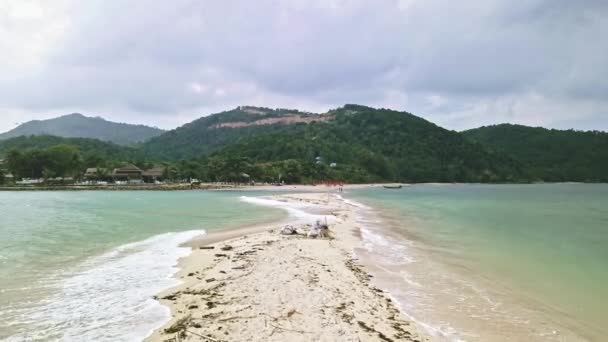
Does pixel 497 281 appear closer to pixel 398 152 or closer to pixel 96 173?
pixel 96 173

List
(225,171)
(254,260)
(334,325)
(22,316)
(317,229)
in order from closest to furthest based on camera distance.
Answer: (334,325) → (22,316) → (254,260) → (317,229) → (225,171)

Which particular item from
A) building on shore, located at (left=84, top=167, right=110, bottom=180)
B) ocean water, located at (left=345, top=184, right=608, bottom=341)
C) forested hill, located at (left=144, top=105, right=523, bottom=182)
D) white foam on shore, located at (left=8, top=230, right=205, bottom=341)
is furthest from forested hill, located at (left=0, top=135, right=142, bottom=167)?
ocean water, located at (left=345, top=184, right=608, bottom=341)

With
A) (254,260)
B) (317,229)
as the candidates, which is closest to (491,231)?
(317,229)

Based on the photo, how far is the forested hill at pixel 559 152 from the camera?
163 meters

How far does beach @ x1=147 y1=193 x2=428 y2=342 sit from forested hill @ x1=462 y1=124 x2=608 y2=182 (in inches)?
7129

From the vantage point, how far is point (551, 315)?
338 inches

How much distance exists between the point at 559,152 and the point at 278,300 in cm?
20469

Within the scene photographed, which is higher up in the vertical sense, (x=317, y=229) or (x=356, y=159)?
(x=356, y=159)

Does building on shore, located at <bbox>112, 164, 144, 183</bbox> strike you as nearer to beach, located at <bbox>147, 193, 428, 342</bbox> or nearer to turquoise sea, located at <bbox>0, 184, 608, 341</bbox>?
turquoise sea, located at <bbox>0, 184, 608, 341</bbox>

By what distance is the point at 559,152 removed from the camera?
175 m

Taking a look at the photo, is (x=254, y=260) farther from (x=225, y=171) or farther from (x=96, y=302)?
(x=225, y=171)

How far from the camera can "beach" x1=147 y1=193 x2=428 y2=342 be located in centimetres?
641

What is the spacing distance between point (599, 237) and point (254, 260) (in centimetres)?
2020

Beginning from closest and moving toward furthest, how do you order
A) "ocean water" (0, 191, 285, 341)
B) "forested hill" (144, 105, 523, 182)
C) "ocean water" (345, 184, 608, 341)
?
"ocean water" (0, 191, 285, 341), "ocean water" (345, 184, 608, 341), "forested hill" (144, 105, 523, 182)
